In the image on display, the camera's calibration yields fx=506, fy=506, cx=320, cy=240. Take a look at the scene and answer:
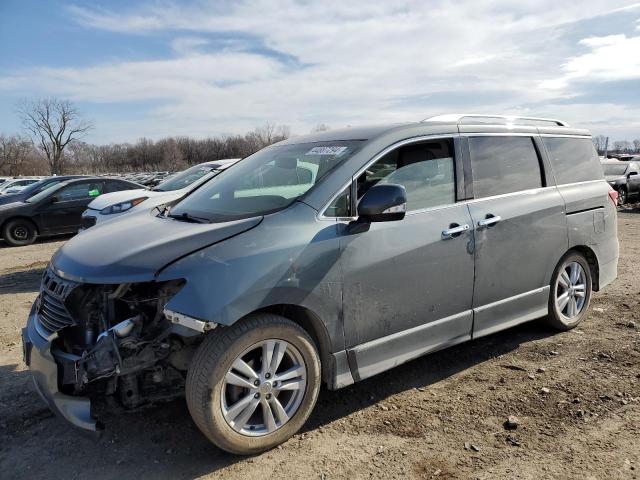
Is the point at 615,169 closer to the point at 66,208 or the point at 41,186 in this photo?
the point at 66,208

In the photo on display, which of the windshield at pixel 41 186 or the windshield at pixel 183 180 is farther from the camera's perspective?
the windshield at pixel 41 186

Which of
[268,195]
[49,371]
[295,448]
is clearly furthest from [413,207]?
[49,371]

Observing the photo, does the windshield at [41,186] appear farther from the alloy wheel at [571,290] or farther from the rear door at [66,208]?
the alloy wheel at [571,290]

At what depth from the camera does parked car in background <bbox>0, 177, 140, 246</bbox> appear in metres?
11.7

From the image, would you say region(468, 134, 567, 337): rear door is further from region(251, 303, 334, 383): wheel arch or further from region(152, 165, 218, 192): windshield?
region(152, 165, 218, 192): windshield

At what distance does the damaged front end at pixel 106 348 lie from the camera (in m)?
2.73

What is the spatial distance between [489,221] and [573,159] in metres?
1.66

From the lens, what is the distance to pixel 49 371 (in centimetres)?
278

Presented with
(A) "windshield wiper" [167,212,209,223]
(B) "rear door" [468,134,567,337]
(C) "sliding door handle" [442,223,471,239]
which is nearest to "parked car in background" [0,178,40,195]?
(A) "windshield wiper" [167,212,209,223]

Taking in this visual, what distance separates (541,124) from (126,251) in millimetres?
3844

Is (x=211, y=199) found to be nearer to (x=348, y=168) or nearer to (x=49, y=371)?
(x=348, y=168)

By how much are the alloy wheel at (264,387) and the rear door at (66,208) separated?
10736 mm

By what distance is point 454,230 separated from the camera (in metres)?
3.63

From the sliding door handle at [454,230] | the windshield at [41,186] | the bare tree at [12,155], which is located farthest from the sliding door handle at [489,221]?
the bare tree at [12,155]
